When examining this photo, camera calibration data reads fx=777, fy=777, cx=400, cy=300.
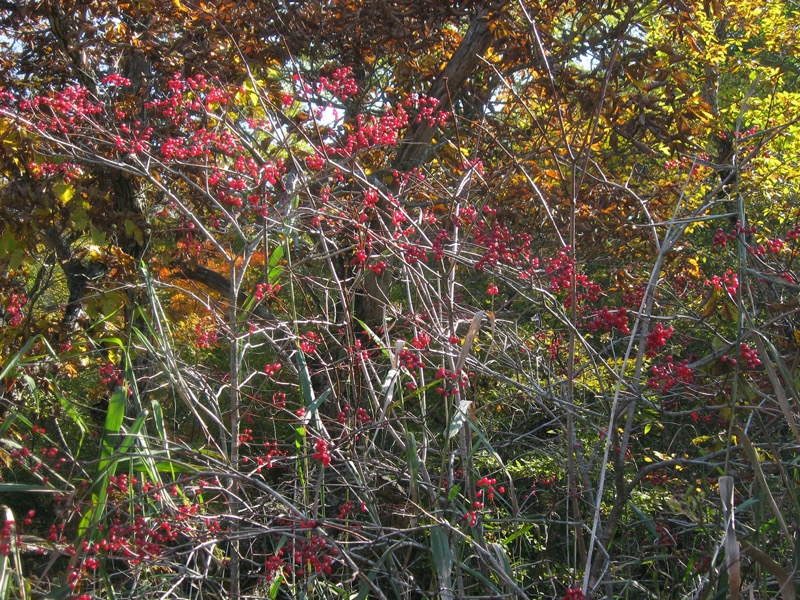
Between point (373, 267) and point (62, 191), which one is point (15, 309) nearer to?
point (62, 191)

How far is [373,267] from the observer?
2723mm

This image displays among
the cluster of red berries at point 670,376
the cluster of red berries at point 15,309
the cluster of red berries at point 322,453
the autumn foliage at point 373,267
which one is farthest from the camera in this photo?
the cluster of red berries at point 15,309

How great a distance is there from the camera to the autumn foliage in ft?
7.72

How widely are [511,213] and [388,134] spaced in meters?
1.94

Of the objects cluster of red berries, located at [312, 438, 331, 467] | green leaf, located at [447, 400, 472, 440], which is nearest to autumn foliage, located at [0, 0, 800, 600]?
cluster of red berries, located at [312, 438, 331, 467]

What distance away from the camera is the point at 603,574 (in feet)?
5.97

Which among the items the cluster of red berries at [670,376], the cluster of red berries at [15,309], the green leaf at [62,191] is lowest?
the cluster of red berries at [15,309]

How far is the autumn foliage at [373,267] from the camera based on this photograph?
2.35m

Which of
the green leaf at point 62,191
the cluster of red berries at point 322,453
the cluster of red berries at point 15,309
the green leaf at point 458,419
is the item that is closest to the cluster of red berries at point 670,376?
the green leaf at point 458,419

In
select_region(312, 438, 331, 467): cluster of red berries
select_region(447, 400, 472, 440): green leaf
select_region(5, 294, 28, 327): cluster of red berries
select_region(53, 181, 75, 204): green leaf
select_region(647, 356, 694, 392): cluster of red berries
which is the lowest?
select_region(312, 438, 331, 467): cluster of red berries

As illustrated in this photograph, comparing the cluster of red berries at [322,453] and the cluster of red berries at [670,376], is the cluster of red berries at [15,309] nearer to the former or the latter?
the cluster of red berries at [322,453]

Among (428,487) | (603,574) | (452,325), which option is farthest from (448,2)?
(603,574)

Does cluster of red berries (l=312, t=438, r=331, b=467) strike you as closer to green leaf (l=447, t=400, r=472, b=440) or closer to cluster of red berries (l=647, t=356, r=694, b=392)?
green leaf (l=447, t=400, r=472, b=440)

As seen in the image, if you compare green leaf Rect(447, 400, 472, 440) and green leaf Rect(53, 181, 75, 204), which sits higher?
green leaf Rect(53, 181, 75, 204)
